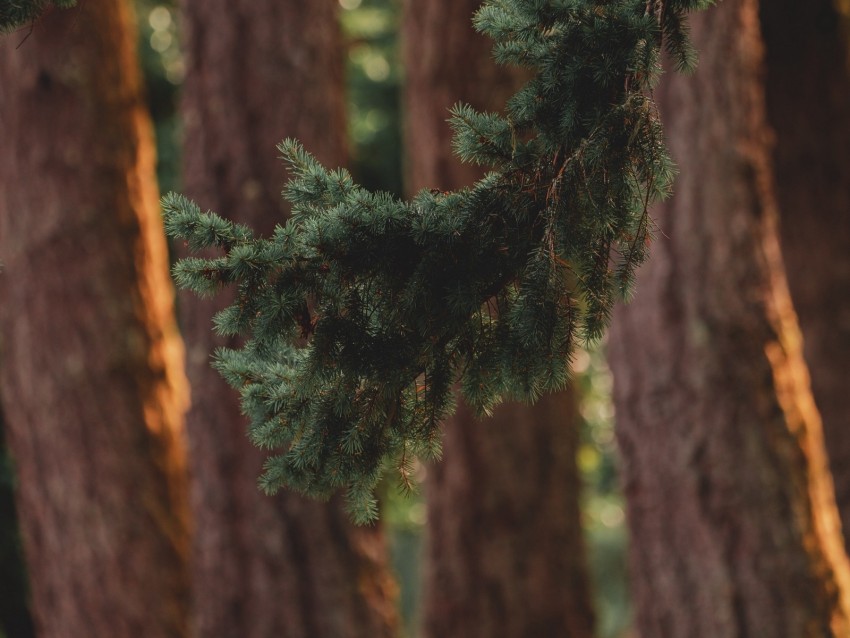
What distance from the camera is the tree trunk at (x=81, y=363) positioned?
6.18m

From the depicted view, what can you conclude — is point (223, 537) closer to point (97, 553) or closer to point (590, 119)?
point (97, 553)

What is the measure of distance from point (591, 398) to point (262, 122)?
11362mm

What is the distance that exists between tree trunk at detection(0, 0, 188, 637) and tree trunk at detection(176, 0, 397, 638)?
63 centimetres

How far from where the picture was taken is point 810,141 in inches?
292

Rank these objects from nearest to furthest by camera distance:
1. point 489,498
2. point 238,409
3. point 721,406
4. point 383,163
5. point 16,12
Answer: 1. point 16,12
2. point 721,406
3. point 238,409
4. point 489,498
5. point 383,163

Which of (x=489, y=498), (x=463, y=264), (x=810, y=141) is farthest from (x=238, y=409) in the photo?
(x=810, y=141)

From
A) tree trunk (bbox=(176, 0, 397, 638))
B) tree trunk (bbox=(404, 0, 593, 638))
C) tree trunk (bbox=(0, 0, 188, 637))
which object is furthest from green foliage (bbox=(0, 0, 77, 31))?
tree trunk (bbox=(404, 0, 593, 638))

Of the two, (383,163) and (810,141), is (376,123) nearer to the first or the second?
(383,163)

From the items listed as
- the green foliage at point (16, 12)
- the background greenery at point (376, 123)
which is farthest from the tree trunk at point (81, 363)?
the background greenery at point (376, 123)

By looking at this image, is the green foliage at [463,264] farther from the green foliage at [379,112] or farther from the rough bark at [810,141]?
the green foliage at [379,112]

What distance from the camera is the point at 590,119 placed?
2.24 meters

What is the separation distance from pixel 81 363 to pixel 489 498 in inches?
105

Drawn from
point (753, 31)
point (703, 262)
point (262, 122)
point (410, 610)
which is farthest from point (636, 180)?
point (410, 610)

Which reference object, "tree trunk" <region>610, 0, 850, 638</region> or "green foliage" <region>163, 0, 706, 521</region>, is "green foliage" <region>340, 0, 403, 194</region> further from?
"green foliage" <region>163, 0, 706, 521</region>
